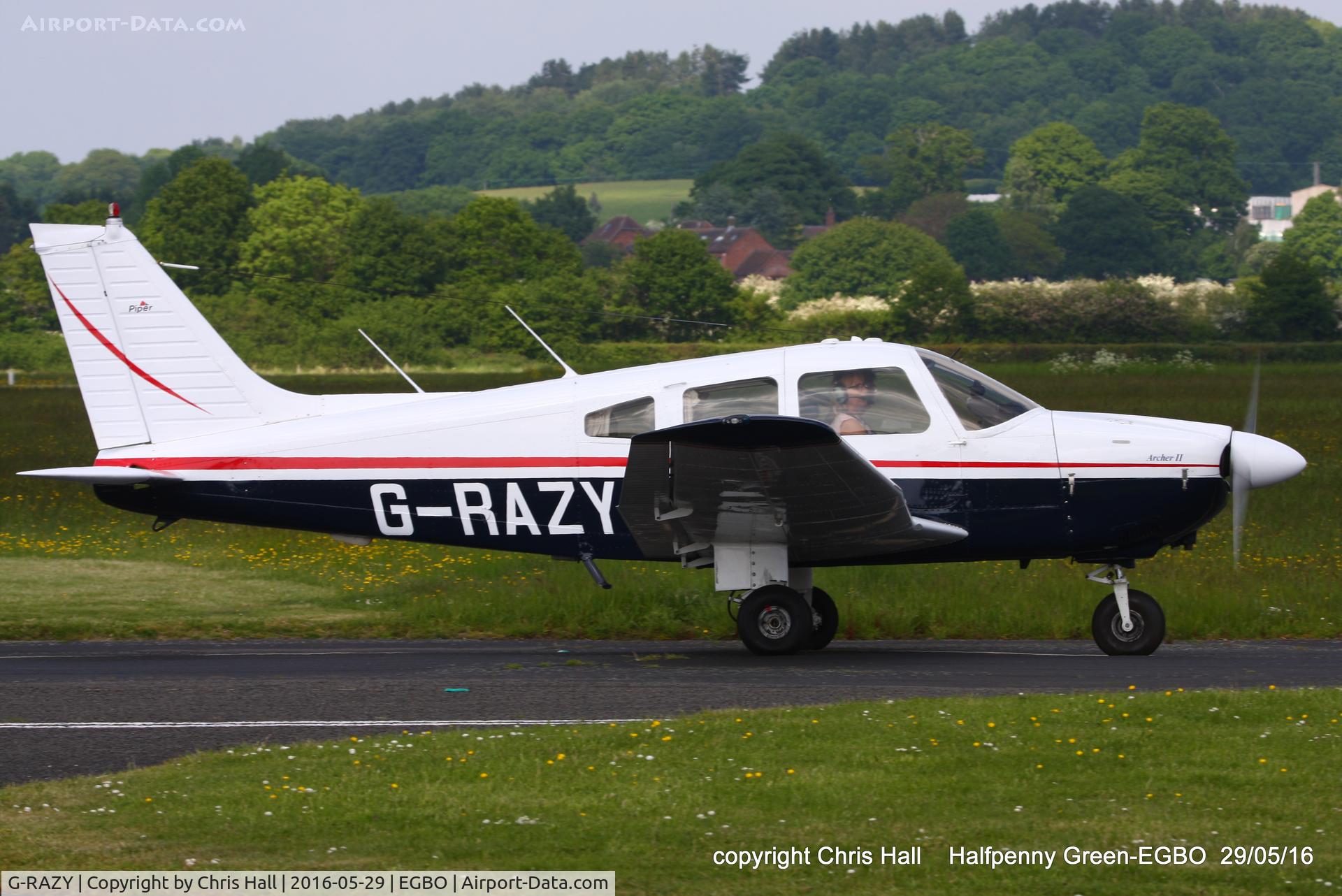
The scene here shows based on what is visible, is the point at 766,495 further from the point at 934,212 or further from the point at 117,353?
the point at 934,212

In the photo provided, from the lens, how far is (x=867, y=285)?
242 feet

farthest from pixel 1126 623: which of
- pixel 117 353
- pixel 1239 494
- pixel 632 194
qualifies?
pixel 632 194

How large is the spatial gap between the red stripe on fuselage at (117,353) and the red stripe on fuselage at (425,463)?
18.9 inches

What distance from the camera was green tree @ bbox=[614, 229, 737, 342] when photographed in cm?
4884

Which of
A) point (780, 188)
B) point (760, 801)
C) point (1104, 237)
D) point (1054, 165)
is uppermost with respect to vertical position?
point (1054, 165)

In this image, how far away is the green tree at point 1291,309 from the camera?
4016 centimetres

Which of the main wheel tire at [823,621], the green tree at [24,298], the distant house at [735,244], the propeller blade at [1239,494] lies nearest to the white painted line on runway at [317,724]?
the main wheel tire at [823,621]

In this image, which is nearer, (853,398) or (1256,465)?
(1256,465)

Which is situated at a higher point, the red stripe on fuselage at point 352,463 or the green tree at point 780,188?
the green tree at point 780,188

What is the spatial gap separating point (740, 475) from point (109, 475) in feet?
13.9

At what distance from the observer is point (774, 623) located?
35.1ft

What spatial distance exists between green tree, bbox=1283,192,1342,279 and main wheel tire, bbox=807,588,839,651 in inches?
3872

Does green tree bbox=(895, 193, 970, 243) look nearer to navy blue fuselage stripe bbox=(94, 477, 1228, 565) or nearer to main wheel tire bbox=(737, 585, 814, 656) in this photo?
navy blue fuselage stripe bbox=(94, 477, 1228, 565)

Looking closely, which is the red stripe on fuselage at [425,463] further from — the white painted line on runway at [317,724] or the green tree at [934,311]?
the green tree at [934,311]
